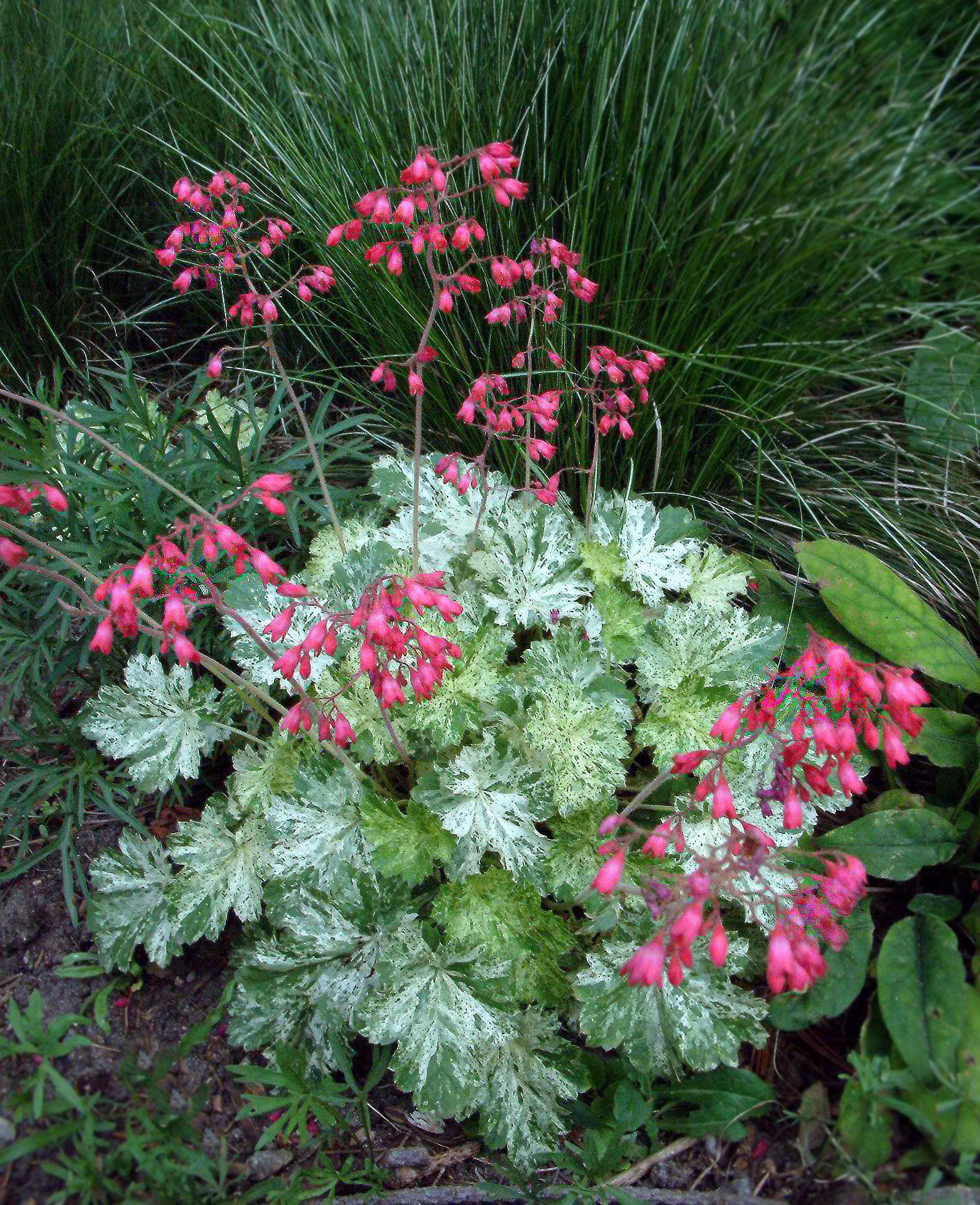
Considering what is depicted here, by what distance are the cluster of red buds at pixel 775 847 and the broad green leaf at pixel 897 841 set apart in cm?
35

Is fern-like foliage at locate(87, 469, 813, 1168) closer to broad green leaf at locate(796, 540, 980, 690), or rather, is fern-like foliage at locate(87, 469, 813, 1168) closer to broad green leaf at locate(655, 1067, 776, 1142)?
broad green leaf at locate(655, 1067, 776, 1142)

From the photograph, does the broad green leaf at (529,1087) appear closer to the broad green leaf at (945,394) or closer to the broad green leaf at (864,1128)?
the broad green leaf at (864,1128)

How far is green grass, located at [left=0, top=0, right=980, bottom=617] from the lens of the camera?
2.78 metres

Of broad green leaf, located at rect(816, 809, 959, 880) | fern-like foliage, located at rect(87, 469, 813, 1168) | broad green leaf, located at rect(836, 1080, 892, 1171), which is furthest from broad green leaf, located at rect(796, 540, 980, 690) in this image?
broad green leaf, located at rect(836, 1080, 892, 1171)

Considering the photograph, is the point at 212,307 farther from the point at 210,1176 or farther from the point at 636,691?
the point at 210,1176

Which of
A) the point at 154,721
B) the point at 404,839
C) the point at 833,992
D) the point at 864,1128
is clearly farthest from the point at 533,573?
the point at 864,1128

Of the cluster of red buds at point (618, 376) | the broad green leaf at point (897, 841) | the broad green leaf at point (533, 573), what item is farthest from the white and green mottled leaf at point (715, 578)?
the broad green leaf at point (897, 841)

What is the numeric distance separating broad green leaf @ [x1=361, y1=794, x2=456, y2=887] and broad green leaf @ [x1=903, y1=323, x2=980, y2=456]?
2048 mm

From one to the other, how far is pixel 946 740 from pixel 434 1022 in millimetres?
1291

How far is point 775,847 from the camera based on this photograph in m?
1.47

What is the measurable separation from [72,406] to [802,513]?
6.92 feet

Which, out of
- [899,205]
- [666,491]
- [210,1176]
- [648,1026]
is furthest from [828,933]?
[899,205]

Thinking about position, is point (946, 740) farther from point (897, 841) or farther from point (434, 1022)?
point (434, 1022)

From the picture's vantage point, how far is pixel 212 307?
3.18 m
